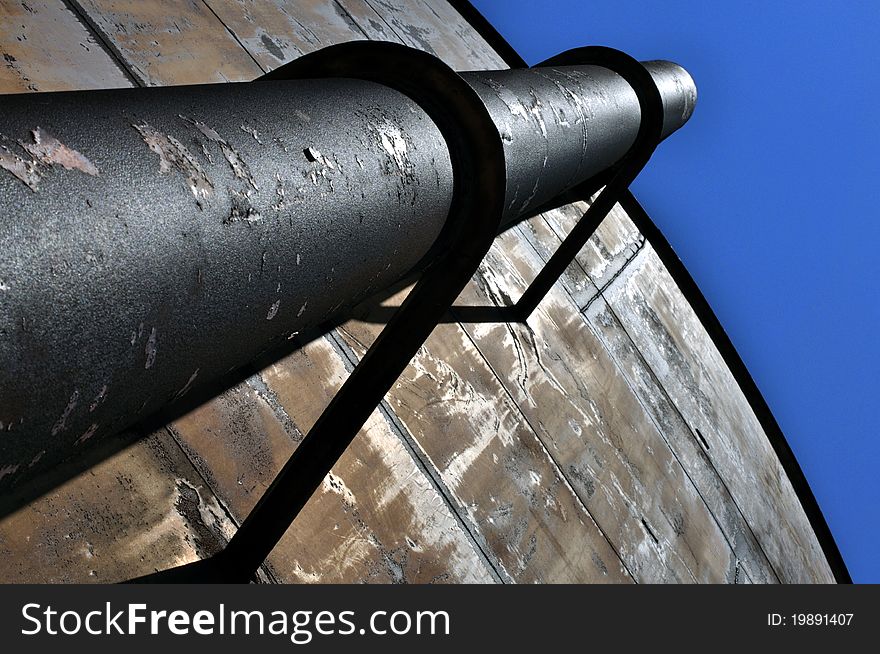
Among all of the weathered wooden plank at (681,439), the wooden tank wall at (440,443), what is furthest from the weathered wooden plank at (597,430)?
the weathered wooden plank at (681,439)

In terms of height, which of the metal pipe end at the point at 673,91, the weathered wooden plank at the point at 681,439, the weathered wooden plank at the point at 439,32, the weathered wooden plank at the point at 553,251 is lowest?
the weathered wooden plank at the point at 681,439

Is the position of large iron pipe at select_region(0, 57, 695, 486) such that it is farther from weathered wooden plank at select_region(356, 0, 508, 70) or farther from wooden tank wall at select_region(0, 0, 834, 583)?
weathered wooden plank at select_region(356, 0, 508, 70)

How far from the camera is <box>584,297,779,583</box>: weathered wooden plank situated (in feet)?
20.1

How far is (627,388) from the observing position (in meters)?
5.98

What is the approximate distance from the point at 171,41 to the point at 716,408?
6.13 meters

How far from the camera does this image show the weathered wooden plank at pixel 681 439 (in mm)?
6129

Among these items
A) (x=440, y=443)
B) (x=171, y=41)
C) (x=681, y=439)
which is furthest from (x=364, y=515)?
(x=681, y=439)

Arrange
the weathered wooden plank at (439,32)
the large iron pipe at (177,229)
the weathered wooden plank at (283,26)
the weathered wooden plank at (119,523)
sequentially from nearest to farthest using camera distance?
1. the large iron pipe at (177,229)
2. the weathered wooden plank at (119,523)
3. the weathered wooden plank at (283,26)
4. the weathered wooden plank at (439,32)

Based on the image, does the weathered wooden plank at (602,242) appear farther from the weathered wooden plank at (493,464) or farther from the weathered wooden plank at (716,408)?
the weathered wooden plank at (493,464)

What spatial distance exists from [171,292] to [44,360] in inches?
9.3

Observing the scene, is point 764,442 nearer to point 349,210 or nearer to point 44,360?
point 349,210

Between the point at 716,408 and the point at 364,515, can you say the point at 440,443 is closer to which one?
the point at 364,515

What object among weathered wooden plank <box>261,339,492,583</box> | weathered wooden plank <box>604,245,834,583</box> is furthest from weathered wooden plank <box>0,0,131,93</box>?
weathered wooden plank <box>604,245,834,583</box>

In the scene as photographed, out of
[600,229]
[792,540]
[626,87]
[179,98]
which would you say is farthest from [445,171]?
[792,540]
